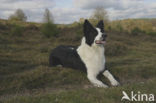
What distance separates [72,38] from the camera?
65.8ft

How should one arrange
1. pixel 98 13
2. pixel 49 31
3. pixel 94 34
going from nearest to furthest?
pixel 94 34, pixel 49 31, pixel 98 13

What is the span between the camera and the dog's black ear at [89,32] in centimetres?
600

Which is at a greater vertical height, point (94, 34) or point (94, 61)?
point (94, 34)

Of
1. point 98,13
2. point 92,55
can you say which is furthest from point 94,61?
point 98,13

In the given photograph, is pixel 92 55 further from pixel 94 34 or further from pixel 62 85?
pixel 62 85

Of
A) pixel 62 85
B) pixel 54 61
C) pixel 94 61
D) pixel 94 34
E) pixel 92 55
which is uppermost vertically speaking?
pixel 94 34

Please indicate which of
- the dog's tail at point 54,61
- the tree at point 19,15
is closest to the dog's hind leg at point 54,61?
the dog's tail at point 54,61

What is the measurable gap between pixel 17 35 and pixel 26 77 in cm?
1775

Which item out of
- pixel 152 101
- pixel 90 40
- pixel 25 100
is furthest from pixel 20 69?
pixel 152 101

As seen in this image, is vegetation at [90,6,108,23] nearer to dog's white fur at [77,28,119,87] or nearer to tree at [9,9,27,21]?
tree at [9,9,27,21]

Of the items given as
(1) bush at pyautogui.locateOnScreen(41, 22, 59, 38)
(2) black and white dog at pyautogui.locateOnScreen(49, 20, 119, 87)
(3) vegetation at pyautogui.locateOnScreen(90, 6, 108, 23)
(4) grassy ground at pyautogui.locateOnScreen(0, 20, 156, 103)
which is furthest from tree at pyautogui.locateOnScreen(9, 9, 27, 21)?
(2) black and white dog at pyautogui.locateOnScreen(49, 20, 119, 87)

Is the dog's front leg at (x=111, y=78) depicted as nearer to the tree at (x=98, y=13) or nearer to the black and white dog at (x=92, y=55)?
the black and white dog at (x=92, y=55)

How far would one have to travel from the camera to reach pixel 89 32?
611 cm

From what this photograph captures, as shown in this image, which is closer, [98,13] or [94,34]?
[94,34]
